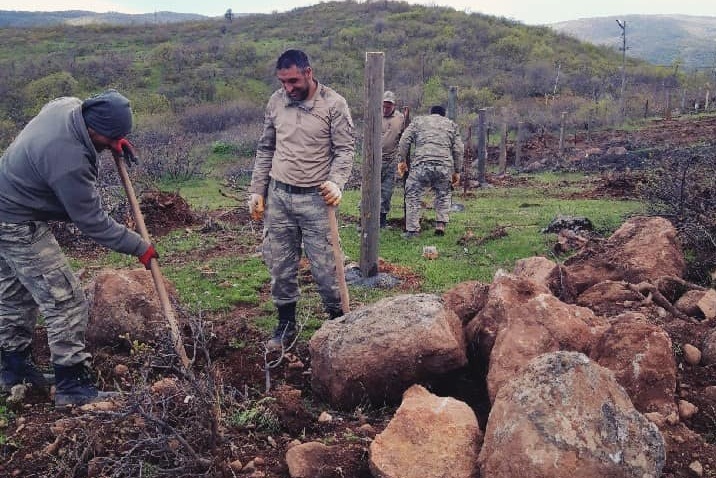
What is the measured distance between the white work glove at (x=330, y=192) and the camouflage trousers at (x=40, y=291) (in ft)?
5.54

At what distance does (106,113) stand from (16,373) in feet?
5.95

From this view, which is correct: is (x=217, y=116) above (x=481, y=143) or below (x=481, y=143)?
below

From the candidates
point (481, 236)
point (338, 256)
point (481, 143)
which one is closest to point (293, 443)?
point (338, 256)

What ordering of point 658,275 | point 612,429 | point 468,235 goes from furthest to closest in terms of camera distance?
point 468,235 < point 658,275 < point 612,429

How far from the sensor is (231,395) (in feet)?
10.6

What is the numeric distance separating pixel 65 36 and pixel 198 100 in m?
20.3

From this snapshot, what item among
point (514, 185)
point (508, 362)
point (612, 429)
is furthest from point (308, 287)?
point (514, 185)

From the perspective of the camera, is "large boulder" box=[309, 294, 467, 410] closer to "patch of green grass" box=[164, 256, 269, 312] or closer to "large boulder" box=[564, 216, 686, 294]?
"large boulder" box=[564, 216, 686, 294]

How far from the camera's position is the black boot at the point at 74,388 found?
144 inches

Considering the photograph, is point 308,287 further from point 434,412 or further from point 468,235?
point 434,412

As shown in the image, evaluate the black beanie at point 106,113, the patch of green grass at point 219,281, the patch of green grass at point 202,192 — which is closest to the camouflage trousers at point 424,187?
the patch of green grass at point 219,281

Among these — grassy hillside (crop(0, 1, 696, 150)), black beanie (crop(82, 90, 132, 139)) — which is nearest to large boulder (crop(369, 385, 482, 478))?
black beanie (crop(82, 90, 132, 139))

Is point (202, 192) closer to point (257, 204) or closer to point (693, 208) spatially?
point (257, 204)

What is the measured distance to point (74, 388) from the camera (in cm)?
370
